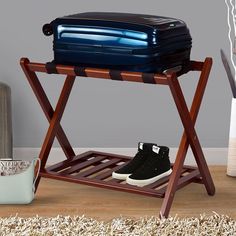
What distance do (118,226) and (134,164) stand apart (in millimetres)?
543

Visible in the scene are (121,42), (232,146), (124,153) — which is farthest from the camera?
(124,153)

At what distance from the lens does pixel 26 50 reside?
13.1ft

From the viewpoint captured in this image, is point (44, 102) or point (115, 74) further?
point (44, 102)

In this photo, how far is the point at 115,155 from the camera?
12.7ft

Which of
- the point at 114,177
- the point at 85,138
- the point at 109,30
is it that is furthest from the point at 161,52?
the point at 85,138

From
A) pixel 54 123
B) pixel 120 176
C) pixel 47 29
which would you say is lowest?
pixel 120 176

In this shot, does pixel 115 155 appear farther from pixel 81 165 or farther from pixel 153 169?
pixel 153 169

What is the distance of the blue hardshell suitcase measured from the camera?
321 cm

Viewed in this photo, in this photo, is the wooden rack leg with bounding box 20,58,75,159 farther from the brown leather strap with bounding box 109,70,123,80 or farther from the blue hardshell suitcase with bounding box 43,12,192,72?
the brown leather strap with bounding box 109,70,123,80

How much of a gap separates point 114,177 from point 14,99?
0.78 m

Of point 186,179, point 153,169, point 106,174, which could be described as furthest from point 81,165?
point 186,179

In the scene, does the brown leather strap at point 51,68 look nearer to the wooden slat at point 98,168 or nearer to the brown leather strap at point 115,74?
the brown leather strap at point 115,74

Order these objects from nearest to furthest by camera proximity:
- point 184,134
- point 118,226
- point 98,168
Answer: point 118,226 → point 184,134 → point 98,168

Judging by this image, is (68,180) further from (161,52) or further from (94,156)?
(161,52)
